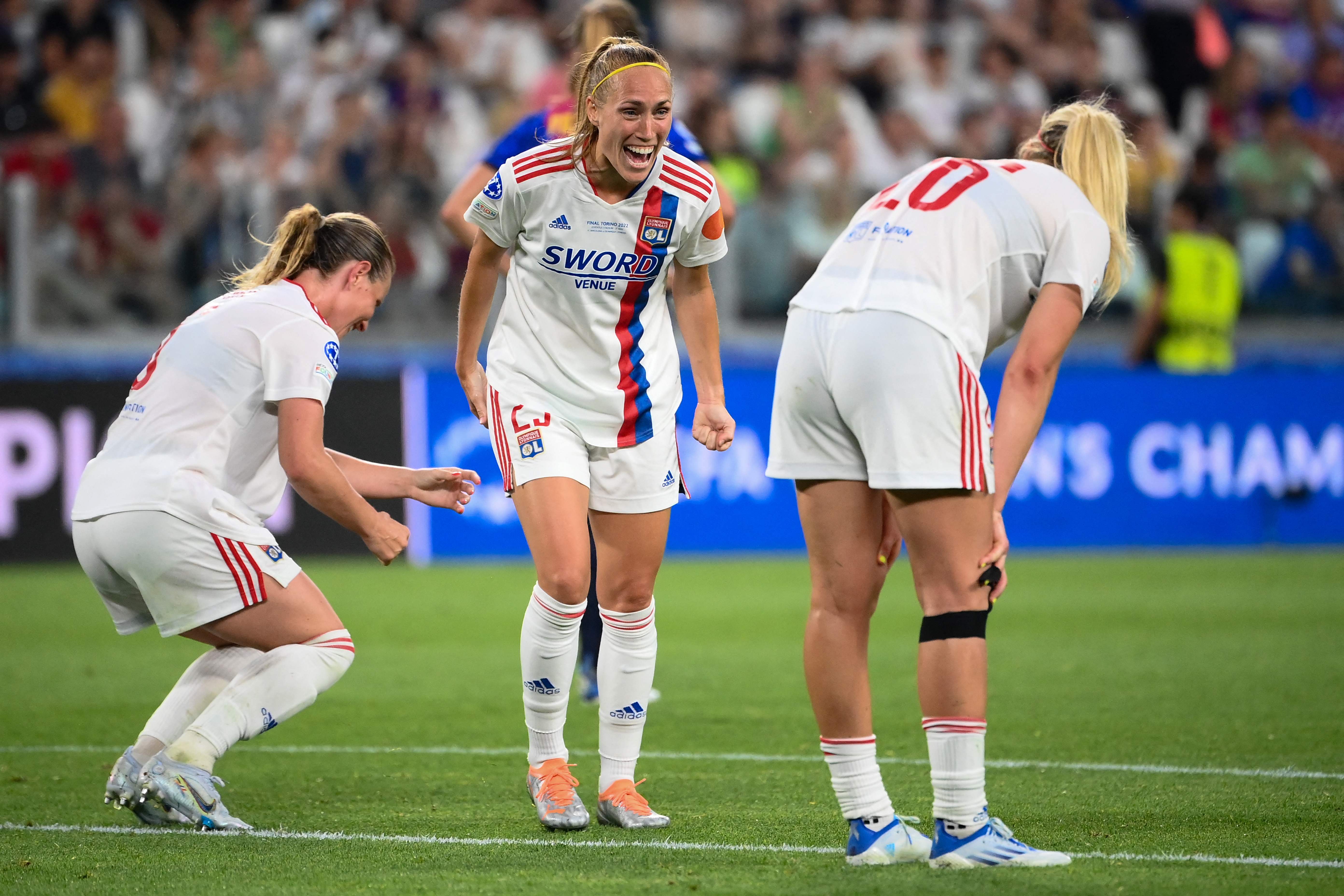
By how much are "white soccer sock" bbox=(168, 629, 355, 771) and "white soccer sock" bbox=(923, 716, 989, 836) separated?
1702 millimetres

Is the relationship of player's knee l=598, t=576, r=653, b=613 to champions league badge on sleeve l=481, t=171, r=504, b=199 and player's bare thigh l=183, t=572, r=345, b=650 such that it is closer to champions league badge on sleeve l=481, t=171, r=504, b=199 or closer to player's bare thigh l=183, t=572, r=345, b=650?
player's bare thigh l=183, t=572, r=345, b=650

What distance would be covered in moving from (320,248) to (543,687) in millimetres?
1385

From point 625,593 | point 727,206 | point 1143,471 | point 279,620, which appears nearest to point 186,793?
point 279,620

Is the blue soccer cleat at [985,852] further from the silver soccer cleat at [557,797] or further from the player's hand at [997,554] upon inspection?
the silver soccer cleat at [557,797]

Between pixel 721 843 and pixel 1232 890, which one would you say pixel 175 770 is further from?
pixel 1232 890

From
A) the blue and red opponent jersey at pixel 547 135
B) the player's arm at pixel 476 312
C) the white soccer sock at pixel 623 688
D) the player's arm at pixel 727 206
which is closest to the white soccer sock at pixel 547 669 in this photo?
the white soccer sock at pixel 623 688

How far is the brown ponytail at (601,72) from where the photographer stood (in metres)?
4.50

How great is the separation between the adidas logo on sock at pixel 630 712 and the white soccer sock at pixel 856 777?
35.2 inches

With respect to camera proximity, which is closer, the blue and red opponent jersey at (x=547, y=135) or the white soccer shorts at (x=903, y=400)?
the white soccer shorts at (x=903, y=400)

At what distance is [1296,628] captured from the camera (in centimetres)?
888

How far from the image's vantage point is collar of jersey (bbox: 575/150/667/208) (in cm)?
463

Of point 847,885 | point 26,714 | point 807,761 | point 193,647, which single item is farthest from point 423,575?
point 847,885

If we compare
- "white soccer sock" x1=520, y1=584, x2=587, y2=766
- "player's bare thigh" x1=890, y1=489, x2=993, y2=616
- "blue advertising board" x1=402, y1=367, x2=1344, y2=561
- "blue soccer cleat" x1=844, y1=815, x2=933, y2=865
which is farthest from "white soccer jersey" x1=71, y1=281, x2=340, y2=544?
"blue advertising board" x1=402, y1=367, x2=1344, y2=561

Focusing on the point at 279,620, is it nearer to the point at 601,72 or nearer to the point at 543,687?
the point at 543,687
